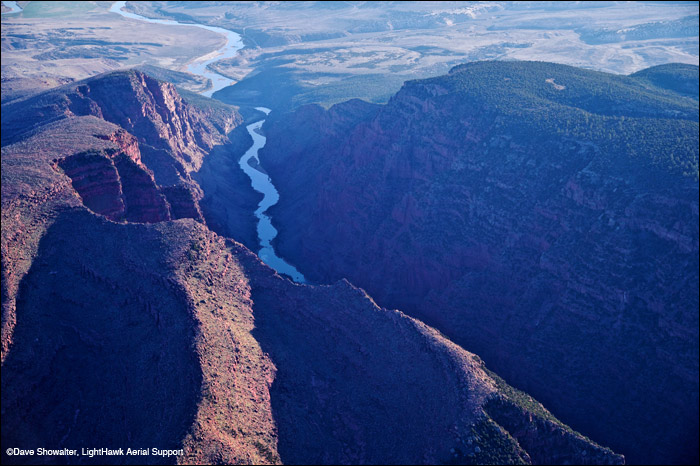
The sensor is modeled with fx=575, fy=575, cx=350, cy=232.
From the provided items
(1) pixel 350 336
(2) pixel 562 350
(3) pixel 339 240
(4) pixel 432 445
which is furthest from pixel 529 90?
(4) pixel 432 445

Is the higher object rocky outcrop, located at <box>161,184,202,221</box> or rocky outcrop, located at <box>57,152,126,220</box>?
rocky outcrop, located at <box>57,152,126,220</box>

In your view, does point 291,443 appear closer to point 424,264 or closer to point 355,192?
point 424,264

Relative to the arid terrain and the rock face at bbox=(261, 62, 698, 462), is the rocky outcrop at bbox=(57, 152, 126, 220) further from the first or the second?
the rock face at bbox=(261, 62, 698, 462)

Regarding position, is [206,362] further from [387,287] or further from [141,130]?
[141,130]

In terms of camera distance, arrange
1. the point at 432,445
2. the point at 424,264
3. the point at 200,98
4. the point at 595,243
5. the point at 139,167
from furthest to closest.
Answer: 1. the point at 200,98
2. the point at 424,264
3. the point at 139,167
4. the point at 595,243
5. the point at 432,445

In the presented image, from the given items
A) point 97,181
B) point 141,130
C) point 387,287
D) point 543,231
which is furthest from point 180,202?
point 543,231

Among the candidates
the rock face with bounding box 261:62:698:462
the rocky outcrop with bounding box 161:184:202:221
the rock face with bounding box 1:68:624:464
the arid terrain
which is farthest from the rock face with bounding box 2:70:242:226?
the rock face with bounding box 261:62:698:462
